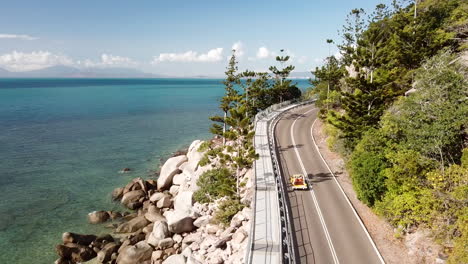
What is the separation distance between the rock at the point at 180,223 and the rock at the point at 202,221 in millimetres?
579

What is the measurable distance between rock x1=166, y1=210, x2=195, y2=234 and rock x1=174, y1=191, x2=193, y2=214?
1.04 meters

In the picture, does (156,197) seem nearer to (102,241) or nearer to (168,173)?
(168,173)

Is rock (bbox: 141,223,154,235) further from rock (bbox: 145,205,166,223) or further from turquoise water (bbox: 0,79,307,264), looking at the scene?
turquoise water (bbox: 0,79,307,264)

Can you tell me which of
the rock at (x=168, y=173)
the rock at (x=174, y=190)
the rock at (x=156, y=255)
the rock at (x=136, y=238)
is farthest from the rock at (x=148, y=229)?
the rock at (x=168, y=173)

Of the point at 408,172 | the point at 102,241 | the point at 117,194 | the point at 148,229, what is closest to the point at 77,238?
the point at 102,241

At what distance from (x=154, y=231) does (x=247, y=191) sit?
10050 millimetres

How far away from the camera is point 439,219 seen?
18766 mm

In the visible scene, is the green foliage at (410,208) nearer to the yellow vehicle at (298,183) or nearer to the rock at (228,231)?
the yellow vehicle at (298,183)

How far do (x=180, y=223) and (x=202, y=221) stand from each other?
220cm

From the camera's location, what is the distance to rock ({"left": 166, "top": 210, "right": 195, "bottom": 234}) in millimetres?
26953

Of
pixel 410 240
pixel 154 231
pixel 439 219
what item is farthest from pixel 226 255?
pixel 439 219

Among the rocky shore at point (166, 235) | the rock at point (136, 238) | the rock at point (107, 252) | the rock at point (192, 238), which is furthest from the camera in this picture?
the rock at point (136, 238)

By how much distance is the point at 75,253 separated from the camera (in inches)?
1017

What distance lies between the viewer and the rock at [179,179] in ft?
124
